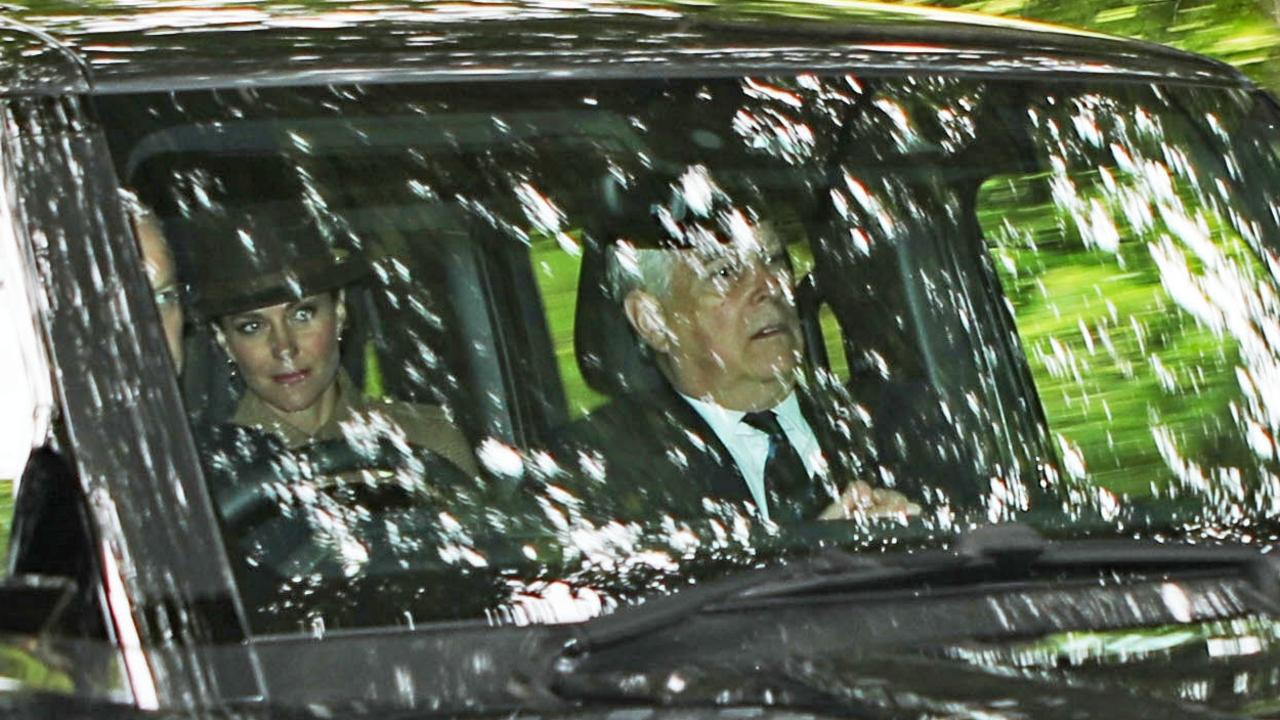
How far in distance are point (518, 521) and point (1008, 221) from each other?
1.20 metres

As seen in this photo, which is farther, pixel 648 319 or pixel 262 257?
pixel 648 319

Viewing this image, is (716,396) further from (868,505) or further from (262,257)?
(262,257)

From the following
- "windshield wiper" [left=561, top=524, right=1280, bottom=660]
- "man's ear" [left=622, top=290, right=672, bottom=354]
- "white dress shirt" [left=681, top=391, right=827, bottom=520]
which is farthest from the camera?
"man's ear" [left=622, top=290, right=672, bottom=354]

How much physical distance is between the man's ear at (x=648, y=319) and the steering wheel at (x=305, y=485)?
47 centimetres

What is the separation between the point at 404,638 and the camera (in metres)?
2.42

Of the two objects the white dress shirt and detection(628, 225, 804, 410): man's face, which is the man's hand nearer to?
the white dress shirt

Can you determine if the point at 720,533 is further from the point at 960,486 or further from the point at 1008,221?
the point at 1008,221

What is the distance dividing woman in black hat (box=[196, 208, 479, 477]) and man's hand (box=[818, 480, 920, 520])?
0.42 m

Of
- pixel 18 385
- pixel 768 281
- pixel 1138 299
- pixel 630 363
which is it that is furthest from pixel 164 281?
pixel 1138 299

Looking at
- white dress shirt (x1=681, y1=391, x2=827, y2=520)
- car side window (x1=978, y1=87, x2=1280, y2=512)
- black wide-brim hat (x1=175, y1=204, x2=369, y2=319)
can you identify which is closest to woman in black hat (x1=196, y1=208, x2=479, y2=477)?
black wide-brim hat (x1=175, y1=204, x2=369, y2=319)

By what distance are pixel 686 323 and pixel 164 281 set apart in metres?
0.78

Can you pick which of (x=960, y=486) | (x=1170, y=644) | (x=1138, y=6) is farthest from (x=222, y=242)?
(x=1138, y=6)

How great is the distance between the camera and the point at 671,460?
2.86 m

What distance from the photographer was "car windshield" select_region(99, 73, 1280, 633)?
2639 mm
